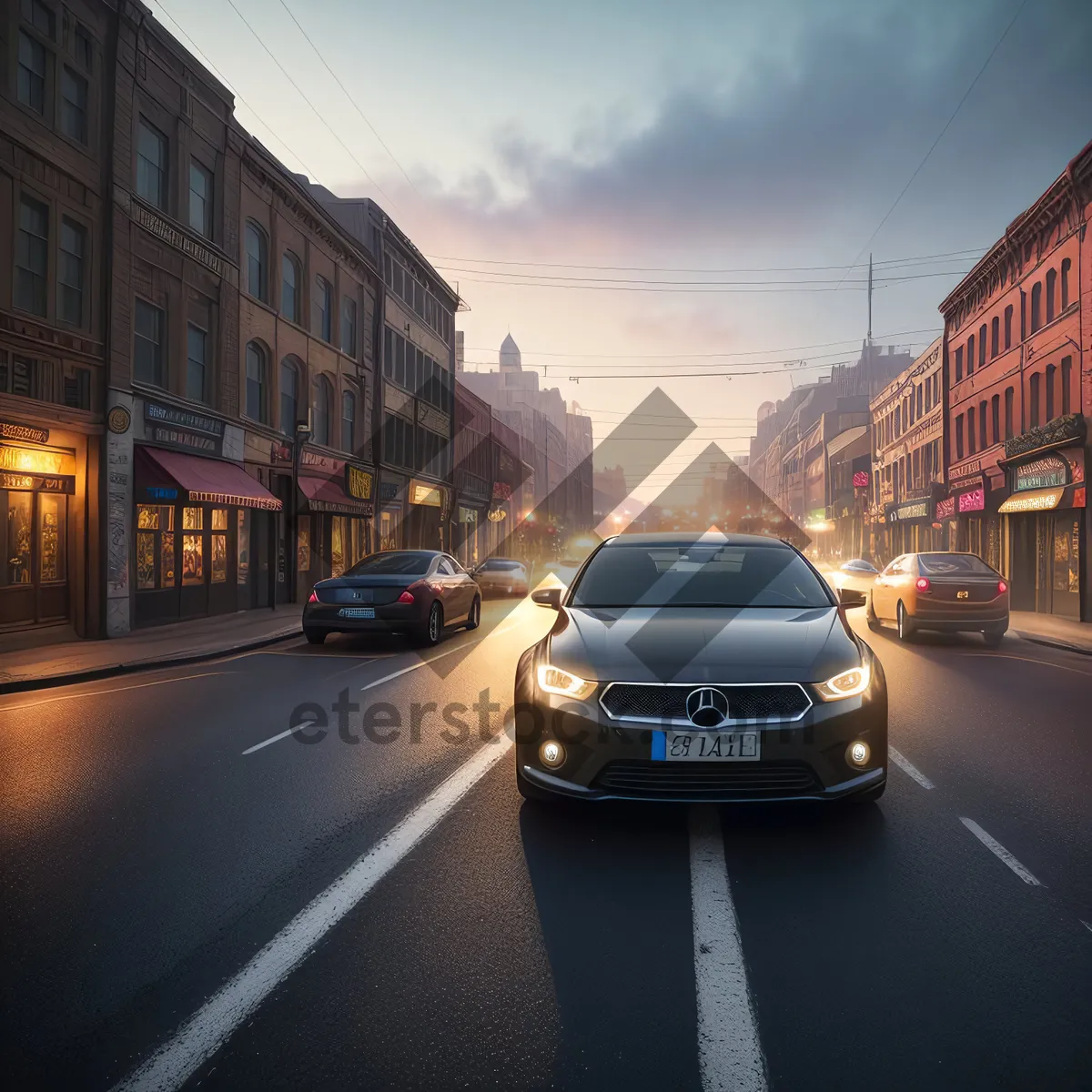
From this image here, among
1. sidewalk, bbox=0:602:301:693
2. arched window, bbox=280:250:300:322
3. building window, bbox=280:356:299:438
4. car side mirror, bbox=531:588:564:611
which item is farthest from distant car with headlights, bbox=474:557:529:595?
car side mirror, bbox=531:588:564:611

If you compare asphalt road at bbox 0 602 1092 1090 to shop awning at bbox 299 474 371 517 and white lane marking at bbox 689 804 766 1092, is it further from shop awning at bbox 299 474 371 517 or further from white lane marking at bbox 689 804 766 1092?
shop awning at bbox 299 474 371 517

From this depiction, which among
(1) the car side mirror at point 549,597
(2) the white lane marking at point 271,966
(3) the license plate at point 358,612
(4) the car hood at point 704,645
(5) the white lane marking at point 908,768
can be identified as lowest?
(2) the white lane marking at point 271,966

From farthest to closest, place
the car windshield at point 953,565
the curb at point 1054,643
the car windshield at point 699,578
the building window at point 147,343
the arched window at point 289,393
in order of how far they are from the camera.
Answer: the arched window at point 289,393
the building window at point 147,343
the car windshield at point 953,565
the curb at point 1054,643
the car windshield at point 699,578

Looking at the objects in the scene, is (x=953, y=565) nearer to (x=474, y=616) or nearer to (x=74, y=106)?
(x=474, y=616)

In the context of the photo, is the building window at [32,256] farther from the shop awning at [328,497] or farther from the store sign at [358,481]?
the store sign at [358,481]

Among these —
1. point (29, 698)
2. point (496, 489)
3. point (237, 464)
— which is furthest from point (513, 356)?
point (29, 698)

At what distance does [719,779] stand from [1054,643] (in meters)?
13.7

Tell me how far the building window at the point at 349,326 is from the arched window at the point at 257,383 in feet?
20.9

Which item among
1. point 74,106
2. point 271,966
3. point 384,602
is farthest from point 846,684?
point 74,106

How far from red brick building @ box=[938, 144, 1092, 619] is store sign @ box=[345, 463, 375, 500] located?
796 inches

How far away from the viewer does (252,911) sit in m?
3.67

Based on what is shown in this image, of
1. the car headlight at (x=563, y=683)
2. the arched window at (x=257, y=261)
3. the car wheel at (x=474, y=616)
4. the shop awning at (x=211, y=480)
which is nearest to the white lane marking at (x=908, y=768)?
the car headlight at (x=563, y=683)

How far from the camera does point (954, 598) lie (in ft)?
47.8

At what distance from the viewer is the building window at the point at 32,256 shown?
14.1 metres
